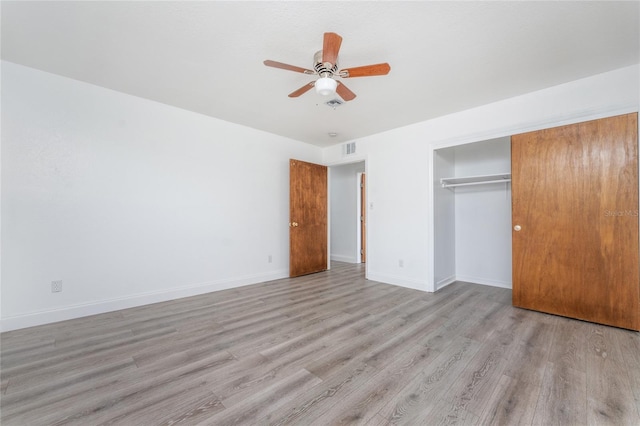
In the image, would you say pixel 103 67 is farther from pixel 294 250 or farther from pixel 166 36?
pixel 294 250

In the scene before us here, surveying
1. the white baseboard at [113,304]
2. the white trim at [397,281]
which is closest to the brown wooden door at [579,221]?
the white trim at [397,281]

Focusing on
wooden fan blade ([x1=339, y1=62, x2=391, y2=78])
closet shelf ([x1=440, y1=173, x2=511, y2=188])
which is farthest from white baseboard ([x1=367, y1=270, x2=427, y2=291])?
wooden fan blade ([x1=339, y1=62, x2=391, y2=78])

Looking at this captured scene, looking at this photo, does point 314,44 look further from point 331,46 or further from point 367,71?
point 367,71

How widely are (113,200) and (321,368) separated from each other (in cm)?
312

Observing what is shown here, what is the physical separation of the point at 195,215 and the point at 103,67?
6.45ft

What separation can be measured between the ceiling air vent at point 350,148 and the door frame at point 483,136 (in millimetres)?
1508

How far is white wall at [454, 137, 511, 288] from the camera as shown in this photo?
4.14m

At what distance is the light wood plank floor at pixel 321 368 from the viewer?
151 cm

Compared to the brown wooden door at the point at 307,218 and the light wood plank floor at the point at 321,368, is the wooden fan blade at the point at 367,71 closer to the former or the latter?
the light wood plank floor at the point at 321,368

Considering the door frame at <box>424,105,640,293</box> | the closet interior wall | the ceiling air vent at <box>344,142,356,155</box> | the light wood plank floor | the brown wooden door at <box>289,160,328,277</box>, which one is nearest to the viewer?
the light wood plank floor

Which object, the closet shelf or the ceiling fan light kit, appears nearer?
the ceiling fan light kit

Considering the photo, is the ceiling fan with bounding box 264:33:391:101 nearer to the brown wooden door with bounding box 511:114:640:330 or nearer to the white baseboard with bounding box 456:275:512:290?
the brown wooden door with bounding box 511:114:640:330

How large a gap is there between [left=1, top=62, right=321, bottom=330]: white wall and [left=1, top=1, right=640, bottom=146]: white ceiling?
39 centimetres

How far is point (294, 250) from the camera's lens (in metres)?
4.92
